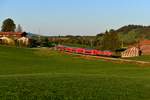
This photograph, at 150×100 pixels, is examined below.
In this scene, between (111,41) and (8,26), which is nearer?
(111,41)

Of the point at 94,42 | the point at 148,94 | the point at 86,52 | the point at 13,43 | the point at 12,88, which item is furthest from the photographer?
the point at 94,42

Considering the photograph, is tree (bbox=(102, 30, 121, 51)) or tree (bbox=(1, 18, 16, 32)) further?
tree (bbox=(1, 18, 16, 32))

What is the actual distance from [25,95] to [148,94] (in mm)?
5658

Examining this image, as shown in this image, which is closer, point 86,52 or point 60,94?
point 60,94

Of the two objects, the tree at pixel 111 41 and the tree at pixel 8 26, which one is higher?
the tree at pixel 8 26

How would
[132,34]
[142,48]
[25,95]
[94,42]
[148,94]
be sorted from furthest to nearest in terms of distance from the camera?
[132,34] → [94,42] → [142,48] → [148,94] → [25,95]

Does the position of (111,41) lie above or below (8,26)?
→ below

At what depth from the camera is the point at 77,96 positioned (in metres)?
14.9

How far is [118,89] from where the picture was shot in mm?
18219

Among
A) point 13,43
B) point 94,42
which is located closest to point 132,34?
point 94,42

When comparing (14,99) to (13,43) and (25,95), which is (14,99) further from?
(13,43)

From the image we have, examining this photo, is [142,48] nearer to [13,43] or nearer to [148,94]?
[13,43]

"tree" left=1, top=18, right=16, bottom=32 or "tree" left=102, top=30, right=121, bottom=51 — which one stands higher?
"tree" left=1, top=18, right=16, bottom=32

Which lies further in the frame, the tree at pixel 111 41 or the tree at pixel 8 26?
the tree at pixel 8 26
